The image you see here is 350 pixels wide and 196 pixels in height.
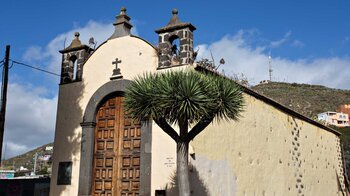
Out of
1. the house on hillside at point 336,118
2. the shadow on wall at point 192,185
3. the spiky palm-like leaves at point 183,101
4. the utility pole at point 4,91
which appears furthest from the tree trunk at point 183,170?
the house on hillside at point 336,118

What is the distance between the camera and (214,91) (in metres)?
7.80

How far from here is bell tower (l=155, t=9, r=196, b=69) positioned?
10203 mm

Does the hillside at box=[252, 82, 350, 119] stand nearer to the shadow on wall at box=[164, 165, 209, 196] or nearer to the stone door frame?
the stone door frame

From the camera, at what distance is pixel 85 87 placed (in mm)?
11906

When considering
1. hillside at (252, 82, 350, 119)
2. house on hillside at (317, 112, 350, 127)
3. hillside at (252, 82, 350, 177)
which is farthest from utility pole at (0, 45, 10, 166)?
hillside at (252, 82, 350, 119)

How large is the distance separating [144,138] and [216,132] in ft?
6.17

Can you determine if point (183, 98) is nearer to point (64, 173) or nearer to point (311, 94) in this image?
point (64, 173)

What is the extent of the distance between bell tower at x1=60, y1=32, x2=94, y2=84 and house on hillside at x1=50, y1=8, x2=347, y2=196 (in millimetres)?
31

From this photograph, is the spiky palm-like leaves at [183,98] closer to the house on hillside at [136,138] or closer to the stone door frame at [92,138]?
the house on hillside at [136,138]

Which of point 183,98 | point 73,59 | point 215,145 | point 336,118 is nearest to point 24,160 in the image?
point 336,118

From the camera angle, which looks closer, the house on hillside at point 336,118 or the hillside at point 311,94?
the house on hillside at point 336,118

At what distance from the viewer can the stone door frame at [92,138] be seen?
10.1 m

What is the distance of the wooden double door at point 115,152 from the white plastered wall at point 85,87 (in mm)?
602

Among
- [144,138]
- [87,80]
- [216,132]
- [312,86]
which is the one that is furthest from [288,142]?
[312,86]
